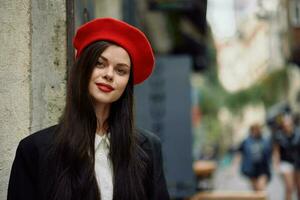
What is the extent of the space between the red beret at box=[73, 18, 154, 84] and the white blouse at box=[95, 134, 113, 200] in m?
0.31

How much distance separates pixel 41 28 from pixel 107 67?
0.69 m

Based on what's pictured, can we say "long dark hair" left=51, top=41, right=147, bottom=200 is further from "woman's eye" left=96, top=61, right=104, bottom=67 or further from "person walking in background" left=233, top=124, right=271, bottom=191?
"person walking in background" left=233, top=124, right=271, bottom=191

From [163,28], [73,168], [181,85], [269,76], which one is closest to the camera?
[73,168]

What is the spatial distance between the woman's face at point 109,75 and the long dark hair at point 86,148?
0.02 m

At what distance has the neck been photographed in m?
2.51

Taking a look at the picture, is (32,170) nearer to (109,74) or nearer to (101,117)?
(101,117)

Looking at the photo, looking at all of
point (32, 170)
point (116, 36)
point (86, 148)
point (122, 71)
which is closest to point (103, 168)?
point (86, 148)

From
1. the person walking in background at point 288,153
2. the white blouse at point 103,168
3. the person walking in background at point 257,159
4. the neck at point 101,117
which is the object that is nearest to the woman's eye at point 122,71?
the neck at point 101,117

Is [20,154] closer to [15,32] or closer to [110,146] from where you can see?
[110,146]

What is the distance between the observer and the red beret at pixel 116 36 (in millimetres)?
2438

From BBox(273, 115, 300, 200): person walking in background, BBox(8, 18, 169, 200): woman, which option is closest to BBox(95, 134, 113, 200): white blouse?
BBox(8, 18, 169, 200): woman

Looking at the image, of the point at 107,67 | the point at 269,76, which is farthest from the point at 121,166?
the point at 269,76

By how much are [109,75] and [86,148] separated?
0.89 ft

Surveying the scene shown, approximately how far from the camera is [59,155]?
237 centimetres
